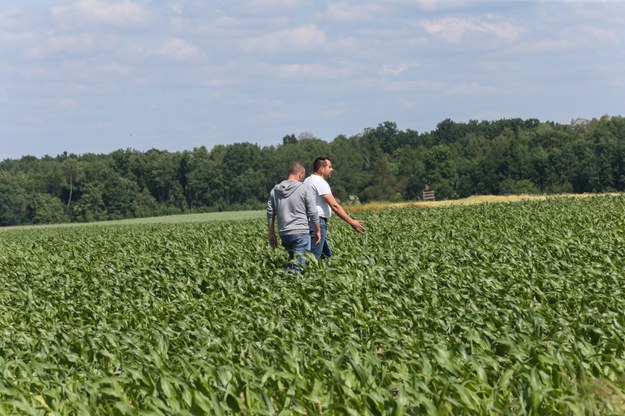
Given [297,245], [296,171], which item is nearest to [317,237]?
[297,245]

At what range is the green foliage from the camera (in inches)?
241

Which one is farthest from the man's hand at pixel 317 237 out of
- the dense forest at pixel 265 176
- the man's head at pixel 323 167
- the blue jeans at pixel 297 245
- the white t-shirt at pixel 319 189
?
the dense forest at pixel 265 176

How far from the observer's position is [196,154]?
12562 cm

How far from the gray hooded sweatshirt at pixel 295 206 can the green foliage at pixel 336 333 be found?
1.93 feet

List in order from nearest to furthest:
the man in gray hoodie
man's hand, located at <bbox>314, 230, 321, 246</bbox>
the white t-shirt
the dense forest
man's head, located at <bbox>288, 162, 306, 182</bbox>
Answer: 1. man's head, located at <bbox>288, 162, 306, 182</bbox>
2. the man in gray hoodie
3. man's hand, located at <bbox>314, 230, 321, 246</bbox>
4. the white t-shirt
5. the dense forest

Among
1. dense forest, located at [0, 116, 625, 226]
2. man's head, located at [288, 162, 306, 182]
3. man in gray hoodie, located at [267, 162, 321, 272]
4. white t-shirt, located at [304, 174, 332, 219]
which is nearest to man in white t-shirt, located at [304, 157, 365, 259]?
white t-shirt, located at [304, 174, 332, 219]

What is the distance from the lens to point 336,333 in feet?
28.3

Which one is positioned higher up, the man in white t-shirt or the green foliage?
the man in white t-shirt

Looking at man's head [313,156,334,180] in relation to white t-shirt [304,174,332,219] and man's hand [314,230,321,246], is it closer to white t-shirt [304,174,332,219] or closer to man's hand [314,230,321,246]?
white t-shirt [304,174,332,219]

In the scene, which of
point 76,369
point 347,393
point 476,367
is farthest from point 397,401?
point 76,369

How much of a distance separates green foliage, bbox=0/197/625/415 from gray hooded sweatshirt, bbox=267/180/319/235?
589 millimetres

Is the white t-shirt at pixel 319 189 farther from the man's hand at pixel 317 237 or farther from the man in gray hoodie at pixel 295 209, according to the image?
the man's hand at pixel 317 237

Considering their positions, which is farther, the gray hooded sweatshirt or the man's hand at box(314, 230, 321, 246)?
the man's hand at box(314, 230, 321, 246)

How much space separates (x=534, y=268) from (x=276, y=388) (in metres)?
6.81
